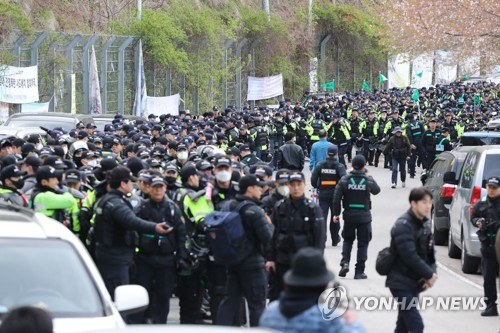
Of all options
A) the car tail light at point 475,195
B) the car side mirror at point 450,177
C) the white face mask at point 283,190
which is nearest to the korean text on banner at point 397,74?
the car side mirror at point 450,177

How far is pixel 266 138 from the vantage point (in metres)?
30.4

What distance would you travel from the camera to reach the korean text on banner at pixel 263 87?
4950 centimetres

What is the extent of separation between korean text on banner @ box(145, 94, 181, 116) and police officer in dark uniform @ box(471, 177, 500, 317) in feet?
88.7

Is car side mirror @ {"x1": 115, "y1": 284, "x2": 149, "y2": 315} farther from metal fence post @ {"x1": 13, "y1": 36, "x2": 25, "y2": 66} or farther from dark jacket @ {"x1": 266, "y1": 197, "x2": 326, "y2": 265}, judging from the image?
metal fence post @ {"x1": 13, "y1": 36, "x2": 25, "y2": 66}

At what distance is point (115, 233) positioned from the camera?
11.4 meters

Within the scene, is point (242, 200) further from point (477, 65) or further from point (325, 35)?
point (325, 35)

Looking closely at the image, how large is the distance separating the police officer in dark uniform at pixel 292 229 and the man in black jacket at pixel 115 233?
49.8 inches

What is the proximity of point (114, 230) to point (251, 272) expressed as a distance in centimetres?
127

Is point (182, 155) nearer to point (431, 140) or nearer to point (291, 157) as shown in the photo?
point (291, 157)

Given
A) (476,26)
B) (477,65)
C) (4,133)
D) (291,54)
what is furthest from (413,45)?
(4,133)

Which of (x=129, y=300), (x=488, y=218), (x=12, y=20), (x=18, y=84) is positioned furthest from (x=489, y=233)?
(x=12, y=20)

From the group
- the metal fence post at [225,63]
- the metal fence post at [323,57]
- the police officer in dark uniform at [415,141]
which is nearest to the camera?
the police officer in dark uniform at [415,141]

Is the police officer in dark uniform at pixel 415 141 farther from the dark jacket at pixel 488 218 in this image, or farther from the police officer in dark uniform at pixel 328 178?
the dark jacket at pixel 488 218

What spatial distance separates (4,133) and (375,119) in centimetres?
1628
